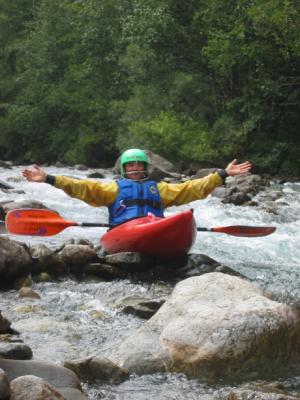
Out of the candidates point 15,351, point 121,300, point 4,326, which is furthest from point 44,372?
point 121,300

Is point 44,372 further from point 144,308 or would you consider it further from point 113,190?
point 113,190

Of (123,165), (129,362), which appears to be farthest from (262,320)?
(123,165)

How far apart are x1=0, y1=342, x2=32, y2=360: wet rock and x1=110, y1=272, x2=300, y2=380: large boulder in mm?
538

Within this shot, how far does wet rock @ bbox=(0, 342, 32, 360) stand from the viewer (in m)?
3.22

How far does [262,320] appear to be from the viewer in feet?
11.9

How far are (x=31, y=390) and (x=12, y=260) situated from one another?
324 centimetres

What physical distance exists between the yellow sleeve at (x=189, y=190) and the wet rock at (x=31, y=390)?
4041 mm

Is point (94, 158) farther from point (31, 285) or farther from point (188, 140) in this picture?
point (31, 285)

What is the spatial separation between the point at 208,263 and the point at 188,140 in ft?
45.1

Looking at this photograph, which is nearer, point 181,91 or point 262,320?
point 262,320

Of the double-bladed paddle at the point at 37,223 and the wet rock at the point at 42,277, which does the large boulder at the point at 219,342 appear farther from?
the double-bladed paddle at the point at 37,223

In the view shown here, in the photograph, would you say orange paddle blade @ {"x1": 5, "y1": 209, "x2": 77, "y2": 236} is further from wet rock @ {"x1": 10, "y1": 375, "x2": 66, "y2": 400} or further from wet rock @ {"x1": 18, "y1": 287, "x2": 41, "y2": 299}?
wet rock @ {"x1": 10, "y1": 375, "x2": 66, "y2": 400}

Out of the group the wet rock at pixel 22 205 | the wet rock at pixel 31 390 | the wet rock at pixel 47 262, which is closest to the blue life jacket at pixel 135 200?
the wet rock at pixel 47 262

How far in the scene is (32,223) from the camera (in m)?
6.80
